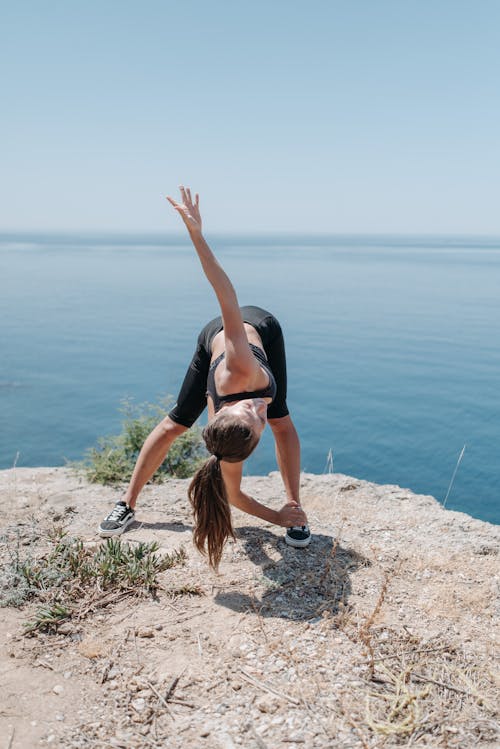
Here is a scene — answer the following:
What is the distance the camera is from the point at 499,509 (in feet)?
37.7

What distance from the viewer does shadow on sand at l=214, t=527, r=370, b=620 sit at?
393 cm

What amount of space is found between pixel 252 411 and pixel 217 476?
476mm

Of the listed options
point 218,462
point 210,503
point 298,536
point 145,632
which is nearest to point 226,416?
point 218,462

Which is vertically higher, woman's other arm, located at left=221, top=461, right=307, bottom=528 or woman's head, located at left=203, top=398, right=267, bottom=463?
woman's head, located at left=203, top=398, right=267, bottom=463

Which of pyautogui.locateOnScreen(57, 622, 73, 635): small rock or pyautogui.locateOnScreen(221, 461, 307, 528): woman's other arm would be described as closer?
pyautogui.locateOnScreen(57, 622, 73, 635): small rock

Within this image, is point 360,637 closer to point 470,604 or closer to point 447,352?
point 470,604

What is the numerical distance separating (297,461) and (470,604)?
1736mm

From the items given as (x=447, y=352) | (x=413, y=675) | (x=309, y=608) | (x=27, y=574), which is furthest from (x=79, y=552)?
(x=447, y=352)

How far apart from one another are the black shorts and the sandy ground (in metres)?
1.05

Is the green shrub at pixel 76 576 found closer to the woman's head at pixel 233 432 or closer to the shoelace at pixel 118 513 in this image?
the shoelace at pixel 118 513

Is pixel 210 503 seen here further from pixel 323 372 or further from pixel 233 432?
pixel 323 372

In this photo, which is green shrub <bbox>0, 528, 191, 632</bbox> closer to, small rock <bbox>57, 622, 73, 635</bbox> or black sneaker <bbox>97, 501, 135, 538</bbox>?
small rock <bbox>57, 622, 73, 635</bbox>

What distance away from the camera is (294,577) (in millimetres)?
4328

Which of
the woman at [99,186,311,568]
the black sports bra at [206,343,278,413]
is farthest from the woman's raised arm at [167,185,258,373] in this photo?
the black sports bra at [206,343,278,413]
